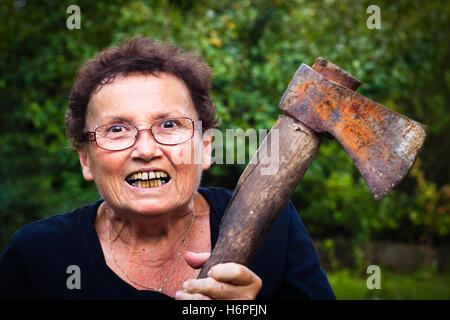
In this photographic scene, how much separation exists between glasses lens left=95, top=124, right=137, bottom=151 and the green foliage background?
189 cm

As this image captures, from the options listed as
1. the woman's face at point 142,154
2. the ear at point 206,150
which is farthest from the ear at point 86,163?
the ear at point 206,150

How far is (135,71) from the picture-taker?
7.68ft

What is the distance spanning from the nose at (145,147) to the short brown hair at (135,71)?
0.34 meters

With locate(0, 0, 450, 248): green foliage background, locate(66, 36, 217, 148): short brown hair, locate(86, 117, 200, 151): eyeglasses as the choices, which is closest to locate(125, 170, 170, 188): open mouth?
locate(86, 117, 200, 151): eyeglasses

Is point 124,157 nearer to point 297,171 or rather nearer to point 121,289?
point 121,289

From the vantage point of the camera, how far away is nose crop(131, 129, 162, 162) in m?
2.15

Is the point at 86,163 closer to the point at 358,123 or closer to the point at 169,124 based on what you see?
the point at 169,124

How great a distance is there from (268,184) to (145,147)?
0.62 metres

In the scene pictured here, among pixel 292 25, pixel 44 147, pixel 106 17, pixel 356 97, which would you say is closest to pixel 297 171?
pixel 356 97

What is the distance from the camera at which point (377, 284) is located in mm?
5078

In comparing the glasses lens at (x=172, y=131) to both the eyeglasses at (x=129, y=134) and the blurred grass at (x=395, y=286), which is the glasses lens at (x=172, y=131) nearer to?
the eyeglasses at (x=129, y=134)

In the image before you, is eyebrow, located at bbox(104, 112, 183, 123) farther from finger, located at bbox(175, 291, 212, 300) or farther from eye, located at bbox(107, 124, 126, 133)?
finger, located at bbox(175, 291, 212, 300)

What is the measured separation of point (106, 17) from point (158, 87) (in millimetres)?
3346

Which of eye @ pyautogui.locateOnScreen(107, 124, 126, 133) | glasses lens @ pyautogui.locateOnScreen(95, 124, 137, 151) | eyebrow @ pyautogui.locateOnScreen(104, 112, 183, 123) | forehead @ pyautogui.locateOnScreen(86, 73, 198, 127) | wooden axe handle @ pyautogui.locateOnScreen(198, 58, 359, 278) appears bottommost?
wooden axe handle @ pyautogui.locateOnScreen(198, 58, 359, 278)
